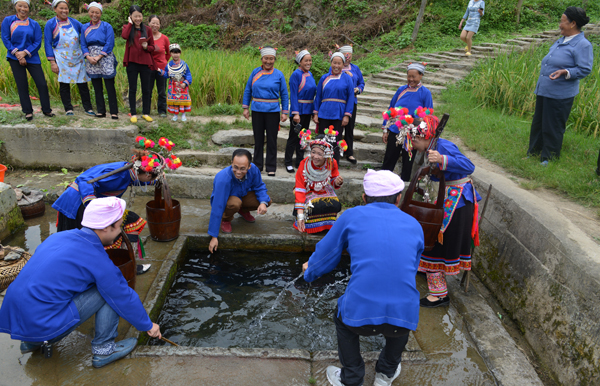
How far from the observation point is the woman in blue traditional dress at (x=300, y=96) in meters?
5.88

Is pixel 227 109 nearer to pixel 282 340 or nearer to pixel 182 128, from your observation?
pixel 182 128

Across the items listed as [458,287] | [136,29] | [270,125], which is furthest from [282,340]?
[136,29]

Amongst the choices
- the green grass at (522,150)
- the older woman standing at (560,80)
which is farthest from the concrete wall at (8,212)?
the older woman standing at (560,80)

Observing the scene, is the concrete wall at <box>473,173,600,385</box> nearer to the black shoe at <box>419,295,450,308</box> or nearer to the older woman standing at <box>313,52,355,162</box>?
the black shoe at <box>419,295,450,308</box>

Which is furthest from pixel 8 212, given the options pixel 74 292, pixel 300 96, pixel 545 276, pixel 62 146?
pixel 545 276

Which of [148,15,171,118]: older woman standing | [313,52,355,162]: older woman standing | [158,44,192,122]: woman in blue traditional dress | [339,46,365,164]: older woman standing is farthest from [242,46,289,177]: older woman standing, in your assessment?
[148,15,171,118]: older woman standing

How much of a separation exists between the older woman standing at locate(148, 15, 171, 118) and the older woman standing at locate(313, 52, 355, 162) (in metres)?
3.10

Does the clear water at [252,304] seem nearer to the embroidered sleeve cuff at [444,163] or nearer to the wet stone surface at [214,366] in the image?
the wet stone surface at [214,366]

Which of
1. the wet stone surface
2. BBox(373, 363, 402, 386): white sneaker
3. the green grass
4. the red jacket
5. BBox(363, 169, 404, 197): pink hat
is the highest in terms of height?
the red jacket

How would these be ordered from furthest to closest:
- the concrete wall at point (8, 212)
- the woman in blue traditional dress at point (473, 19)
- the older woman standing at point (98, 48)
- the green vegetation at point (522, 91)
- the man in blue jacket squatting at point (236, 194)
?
1. the woman in blue traditional dress at point (473, 19)
2. the older woman standing at point (98, 48)
3. the green vegetation at point (522, 91)
4. the concrete wall at point (8, 212)
5. the man in blue jacket squatting at point (236, 194)

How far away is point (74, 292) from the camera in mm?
2541

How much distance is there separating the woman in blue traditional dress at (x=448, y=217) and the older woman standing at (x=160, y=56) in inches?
205

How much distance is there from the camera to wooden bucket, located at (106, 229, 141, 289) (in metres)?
3.09

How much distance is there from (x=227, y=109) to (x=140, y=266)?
4.67m
